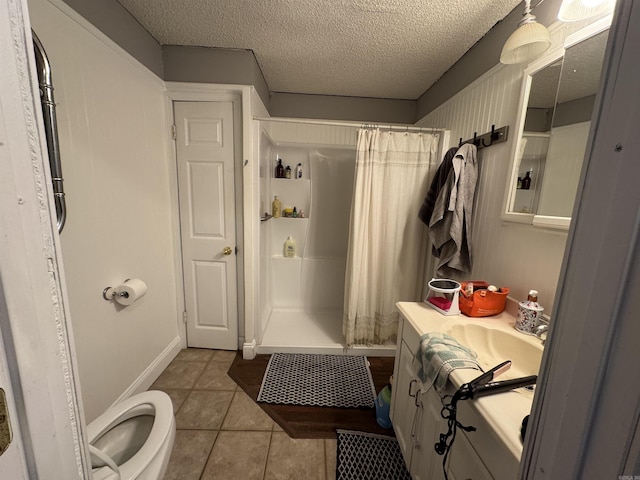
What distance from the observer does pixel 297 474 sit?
122 centimetres

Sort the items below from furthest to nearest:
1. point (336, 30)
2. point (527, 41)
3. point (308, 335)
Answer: point (308, 335), point (336, 30), point (527, 41)

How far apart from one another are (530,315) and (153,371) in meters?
2.28

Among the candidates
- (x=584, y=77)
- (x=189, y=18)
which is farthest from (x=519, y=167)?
(x=189, y=18)

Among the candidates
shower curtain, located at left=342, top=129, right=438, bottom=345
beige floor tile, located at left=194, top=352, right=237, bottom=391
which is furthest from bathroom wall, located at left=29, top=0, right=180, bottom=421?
shower curtain, located at left=342, top=129, right=438, bottom=345

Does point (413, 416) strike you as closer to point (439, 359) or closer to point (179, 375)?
point (439, 359)

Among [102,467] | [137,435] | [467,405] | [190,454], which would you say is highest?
[467,405]

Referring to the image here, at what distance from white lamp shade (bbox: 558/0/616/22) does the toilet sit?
2.11 meters

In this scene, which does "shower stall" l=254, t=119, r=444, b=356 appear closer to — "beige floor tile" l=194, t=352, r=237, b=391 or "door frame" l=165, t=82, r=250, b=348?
"door frame" l=165, t=82, r=250, b=348

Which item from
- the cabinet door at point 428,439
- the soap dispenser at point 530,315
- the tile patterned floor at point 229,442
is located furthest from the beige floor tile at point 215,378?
the soap dispenser at point 530,315

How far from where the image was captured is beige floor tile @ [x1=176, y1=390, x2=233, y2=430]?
1470mm

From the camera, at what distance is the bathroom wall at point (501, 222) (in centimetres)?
107

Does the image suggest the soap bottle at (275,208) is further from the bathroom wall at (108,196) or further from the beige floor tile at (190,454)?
the beige floor tile at (190,454)

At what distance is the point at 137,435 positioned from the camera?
3.40 ft

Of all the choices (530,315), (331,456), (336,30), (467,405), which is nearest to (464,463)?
(467,405)
